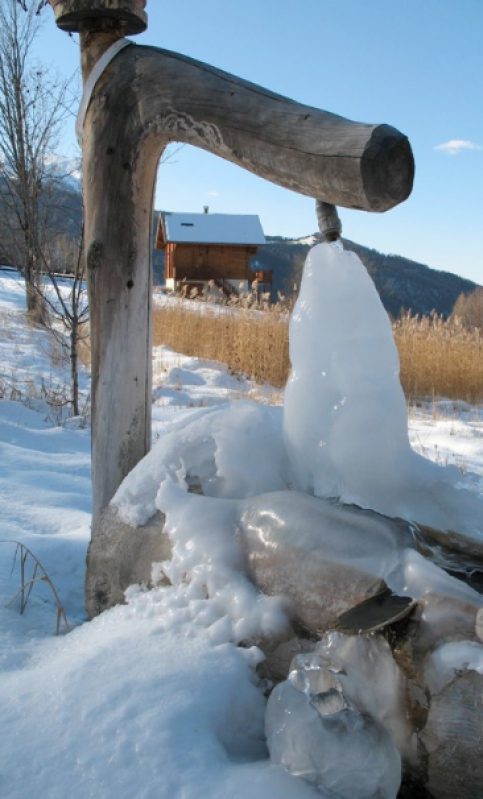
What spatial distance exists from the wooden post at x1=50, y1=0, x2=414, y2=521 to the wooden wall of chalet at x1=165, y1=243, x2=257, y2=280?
35783 mm

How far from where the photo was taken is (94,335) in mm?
1928

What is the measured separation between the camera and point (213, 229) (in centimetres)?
3909

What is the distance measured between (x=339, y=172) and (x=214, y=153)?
0.53 metres

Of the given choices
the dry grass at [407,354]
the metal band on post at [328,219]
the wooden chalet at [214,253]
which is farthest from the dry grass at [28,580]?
the wooden chalet at [214,253]

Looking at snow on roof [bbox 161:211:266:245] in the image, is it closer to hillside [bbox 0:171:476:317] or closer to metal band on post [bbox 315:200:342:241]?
metal band on post [bbox 315:200:342:241]

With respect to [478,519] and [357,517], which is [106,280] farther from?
[478,519]

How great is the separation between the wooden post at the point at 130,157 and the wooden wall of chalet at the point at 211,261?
3578 cm

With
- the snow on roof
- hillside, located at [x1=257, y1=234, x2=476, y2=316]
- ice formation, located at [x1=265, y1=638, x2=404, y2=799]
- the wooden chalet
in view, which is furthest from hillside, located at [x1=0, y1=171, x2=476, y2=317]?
ice formation, located at [x1=265, y1=638, x2=404, y2=799]

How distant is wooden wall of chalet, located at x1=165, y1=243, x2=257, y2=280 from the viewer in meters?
37.2

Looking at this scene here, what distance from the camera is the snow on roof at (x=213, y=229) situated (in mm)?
37625

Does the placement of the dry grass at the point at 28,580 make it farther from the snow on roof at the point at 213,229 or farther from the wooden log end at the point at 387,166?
the snow on roof at the point at 213,229

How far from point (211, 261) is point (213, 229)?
258 centimetres

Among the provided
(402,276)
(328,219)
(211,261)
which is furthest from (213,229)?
(402,276)

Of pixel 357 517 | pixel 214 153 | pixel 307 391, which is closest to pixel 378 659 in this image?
pixel 357 517
